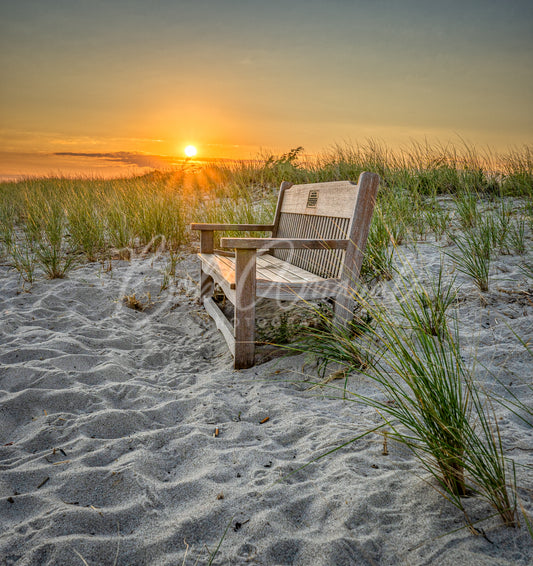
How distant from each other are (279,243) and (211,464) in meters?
1.44

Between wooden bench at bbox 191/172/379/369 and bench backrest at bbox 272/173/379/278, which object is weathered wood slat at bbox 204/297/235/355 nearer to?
wooden bench at bbox 191/172/379/369

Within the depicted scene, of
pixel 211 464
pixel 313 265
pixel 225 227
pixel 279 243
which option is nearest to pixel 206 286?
pixel 225 227

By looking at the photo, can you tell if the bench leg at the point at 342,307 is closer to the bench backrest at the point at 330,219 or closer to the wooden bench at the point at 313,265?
the wooden bench at the point at 313,265

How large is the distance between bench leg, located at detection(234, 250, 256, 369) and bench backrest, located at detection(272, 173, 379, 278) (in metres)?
0.66

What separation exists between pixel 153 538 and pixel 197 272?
414 centimetres

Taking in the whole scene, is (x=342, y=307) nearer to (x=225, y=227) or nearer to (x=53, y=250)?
(x=225, y=227)

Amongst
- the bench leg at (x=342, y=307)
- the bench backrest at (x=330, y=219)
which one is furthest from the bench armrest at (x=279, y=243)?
the bench leg at (x=342, y=307)

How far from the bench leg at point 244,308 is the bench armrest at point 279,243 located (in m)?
0.06

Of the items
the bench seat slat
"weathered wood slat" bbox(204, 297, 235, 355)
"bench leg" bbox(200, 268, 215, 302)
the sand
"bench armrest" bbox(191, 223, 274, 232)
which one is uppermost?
"bench armrest" bbox(191, 223, 274, 232)

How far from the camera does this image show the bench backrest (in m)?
2.85

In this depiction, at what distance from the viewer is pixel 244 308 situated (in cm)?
285

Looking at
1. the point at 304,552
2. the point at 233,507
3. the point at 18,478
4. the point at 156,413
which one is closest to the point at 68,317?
the point at 156,413

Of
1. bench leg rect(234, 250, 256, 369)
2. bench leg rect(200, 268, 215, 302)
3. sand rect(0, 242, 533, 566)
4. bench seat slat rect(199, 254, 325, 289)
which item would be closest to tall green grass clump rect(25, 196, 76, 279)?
sand rect(0, 242, 533, 566)

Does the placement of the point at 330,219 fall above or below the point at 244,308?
above
